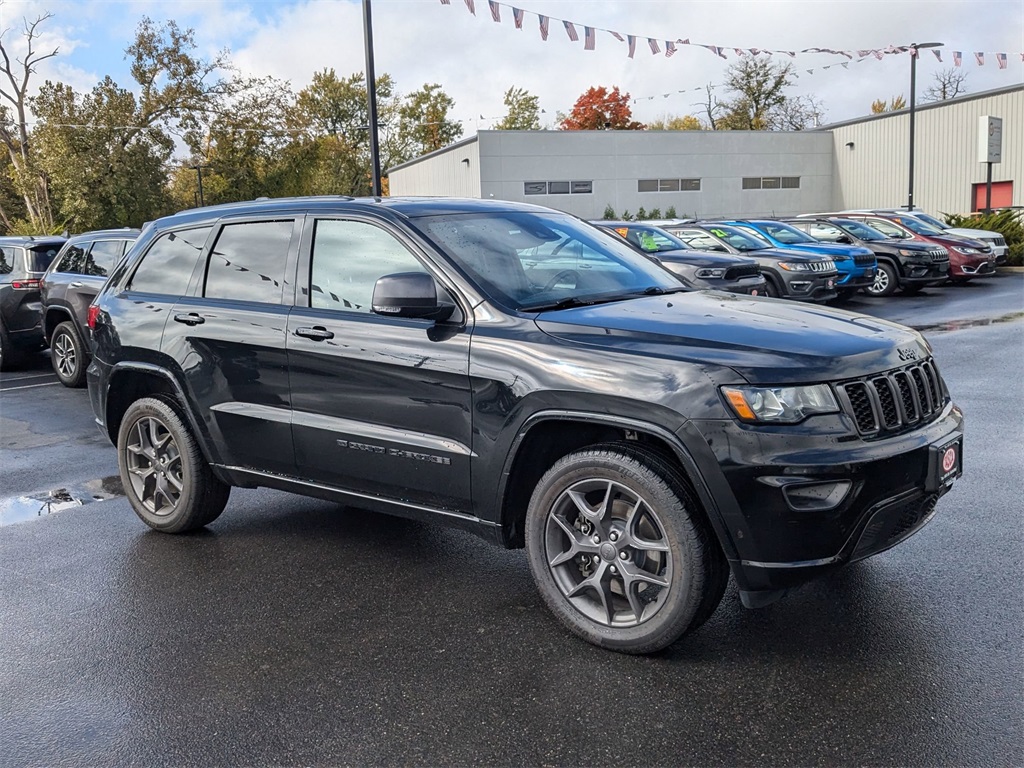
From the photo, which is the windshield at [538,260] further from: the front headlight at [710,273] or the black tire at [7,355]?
the black tire at [7,355]

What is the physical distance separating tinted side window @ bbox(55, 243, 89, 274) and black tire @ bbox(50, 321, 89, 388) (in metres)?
0.64

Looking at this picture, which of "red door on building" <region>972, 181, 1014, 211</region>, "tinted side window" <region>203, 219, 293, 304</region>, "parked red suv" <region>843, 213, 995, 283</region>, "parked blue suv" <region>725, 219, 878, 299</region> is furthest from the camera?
"red door on building" <region>972, 181, 1014, 211</region>

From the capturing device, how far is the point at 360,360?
4285mm

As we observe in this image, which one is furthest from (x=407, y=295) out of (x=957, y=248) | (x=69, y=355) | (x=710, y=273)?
(x=957, y=248)

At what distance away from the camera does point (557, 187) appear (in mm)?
43375

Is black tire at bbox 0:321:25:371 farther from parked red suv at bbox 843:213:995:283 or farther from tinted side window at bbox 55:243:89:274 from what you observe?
parked red suv at bbox 843:213:995:283

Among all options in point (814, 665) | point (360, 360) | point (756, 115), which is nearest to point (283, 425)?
point (360, 360)

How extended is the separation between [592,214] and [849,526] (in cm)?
4154

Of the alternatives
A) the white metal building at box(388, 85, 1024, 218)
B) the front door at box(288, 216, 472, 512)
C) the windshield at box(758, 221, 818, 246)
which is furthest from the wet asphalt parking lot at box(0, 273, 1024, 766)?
the white metal building at box(388, 85, 1024, 218)

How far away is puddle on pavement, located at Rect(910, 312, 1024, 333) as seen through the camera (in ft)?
44.8

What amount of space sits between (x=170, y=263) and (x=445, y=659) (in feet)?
9.69

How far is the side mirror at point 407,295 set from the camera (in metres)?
3.92

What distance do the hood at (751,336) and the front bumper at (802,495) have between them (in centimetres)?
Answer: 22

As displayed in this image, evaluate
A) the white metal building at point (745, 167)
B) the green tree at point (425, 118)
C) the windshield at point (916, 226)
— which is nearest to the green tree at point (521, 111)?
the green tree at point (425, 118)
